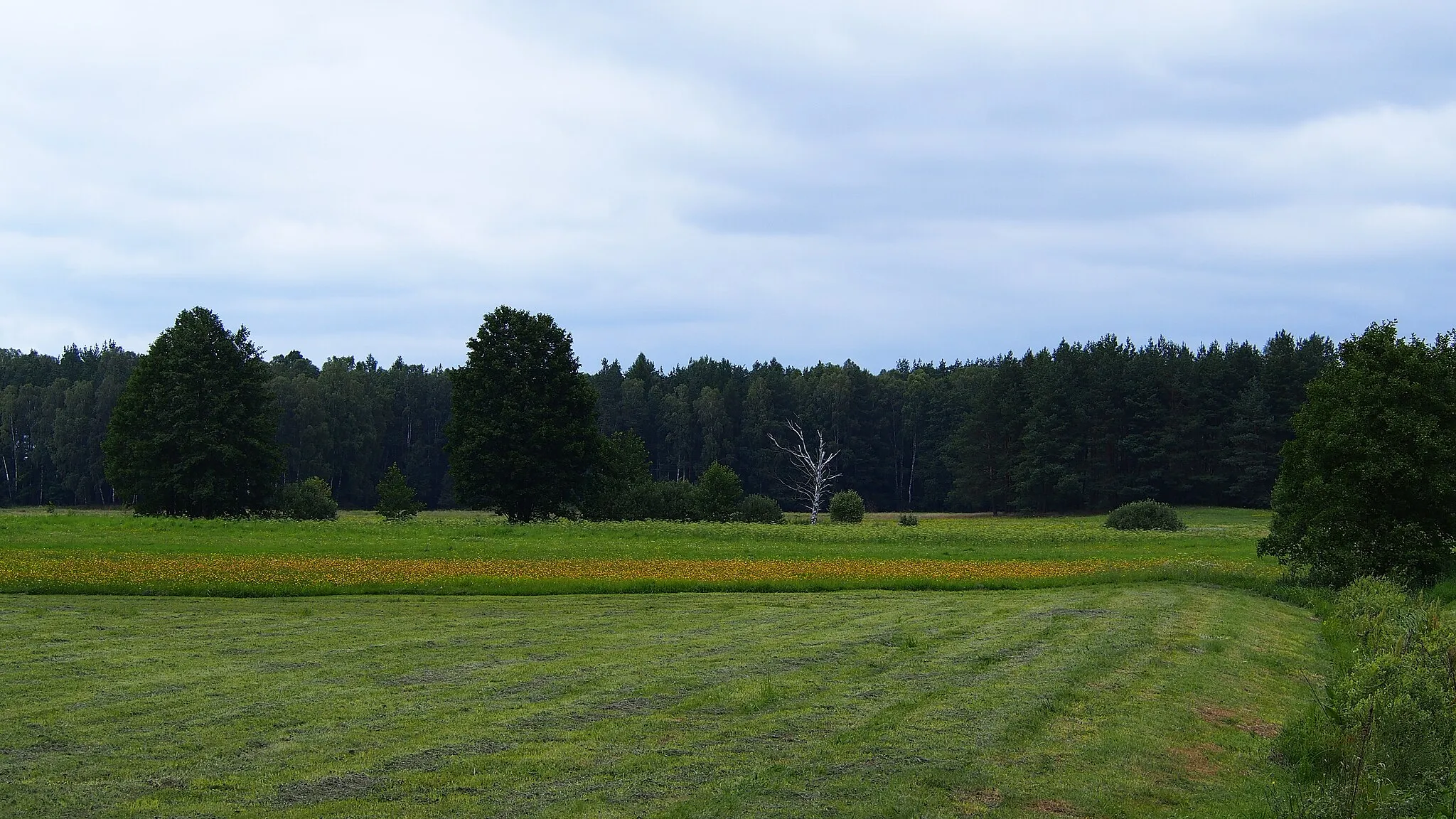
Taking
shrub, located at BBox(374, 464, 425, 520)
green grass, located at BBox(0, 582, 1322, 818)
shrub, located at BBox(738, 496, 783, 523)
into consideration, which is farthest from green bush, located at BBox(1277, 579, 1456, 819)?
shrub, located at BBox(374, 464, 425, 520)

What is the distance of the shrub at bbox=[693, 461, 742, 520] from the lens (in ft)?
225

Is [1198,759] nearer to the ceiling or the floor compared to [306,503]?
nearer to the ceiling

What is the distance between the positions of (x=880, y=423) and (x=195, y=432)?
3697 inches

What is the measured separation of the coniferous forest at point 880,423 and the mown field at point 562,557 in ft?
145

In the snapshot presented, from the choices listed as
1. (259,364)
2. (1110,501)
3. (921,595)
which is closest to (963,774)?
(921,595)

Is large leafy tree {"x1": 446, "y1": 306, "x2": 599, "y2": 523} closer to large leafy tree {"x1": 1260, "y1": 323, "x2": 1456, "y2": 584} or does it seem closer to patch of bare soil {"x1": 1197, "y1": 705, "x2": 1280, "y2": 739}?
large leafy tree {"x1": 1260, "y1": 323, "x2": 1456, "y2": 584}

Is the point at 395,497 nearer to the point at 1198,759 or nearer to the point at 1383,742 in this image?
the point at 1198,759

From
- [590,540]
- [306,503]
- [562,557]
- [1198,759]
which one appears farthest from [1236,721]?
[306,503]

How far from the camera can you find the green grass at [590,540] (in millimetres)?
36094

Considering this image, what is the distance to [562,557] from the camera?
35250mm

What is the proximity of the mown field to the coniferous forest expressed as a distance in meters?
44.1

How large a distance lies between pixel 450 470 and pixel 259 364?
1373 cm

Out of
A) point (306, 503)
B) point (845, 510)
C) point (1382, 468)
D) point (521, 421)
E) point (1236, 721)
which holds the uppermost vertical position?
point (521, 421)

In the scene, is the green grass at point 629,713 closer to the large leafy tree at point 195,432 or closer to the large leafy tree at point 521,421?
the large leafy tree at point 521,421
